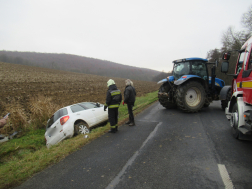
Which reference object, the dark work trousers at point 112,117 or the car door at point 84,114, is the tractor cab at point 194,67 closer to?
the dark work trousers at point 112,117

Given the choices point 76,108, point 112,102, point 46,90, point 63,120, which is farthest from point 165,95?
point 46,90

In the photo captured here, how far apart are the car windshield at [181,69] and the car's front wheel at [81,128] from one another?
17.9 feet

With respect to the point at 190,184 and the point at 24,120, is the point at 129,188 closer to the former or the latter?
the point at 190,184

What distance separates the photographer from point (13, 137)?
23.4 feet

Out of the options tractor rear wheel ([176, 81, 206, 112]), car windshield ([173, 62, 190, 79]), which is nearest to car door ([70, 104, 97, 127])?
tractor rear wheel ([176, 81, 206, 112])

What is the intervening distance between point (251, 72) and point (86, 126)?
18.0 feet

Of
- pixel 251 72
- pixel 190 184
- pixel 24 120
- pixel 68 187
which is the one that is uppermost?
pixel 251 72

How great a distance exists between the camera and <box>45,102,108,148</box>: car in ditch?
18.9 ft

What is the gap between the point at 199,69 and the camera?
8172 mm

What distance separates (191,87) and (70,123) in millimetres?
5609

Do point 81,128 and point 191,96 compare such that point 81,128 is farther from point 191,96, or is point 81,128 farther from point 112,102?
point 191,96

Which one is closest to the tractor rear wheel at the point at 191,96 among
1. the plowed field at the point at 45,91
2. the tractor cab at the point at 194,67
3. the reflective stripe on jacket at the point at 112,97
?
the tractor cab at the point at 194,67

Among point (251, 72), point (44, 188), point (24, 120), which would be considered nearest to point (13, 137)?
point (24, 120)

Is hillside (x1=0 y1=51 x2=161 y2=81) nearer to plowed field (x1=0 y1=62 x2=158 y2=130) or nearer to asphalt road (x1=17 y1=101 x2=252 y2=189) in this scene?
plowed field (x1=0 y1=62 x2=158 y2=130)
